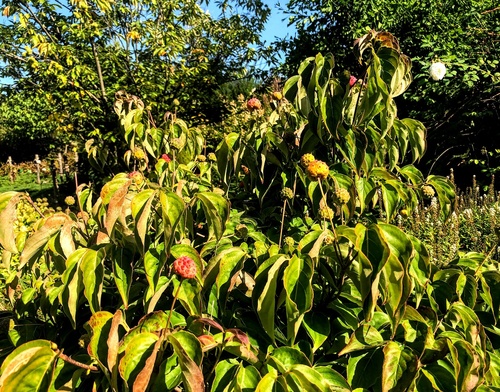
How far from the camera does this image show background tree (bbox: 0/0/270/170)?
5461mm

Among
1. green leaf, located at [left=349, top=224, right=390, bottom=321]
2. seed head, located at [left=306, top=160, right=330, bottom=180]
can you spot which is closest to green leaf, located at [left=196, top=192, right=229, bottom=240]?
seed head, located at [left=306, top=160, right=330, bottom=180]

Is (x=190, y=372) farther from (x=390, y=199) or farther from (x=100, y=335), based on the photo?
(x=390, y=199)

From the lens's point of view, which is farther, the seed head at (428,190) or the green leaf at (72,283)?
the seed head at (428,190)

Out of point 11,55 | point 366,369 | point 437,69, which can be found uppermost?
point 11,55

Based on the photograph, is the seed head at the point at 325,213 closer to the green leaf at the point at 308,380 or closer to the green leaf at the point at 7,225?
the green leaf at the point at 308,380

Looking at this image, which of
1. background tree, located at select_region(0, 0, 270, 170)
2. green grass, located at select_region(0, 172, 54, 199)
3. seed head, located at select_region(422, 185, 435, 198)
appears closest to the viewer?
seed head, located at select_region(422, 185, 435, 198)

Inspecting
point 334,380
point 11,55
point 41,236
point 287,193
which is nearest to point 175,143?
point 287,193

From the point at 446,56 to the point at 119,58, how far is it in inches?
162

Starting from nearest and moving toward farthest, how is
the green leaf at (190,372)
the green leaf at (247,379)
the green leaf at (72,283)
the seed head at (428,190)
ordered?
the green leaf at (190,372), the green leaf at (247,379), the green leaf at (72,283), the seed head at (428,190)

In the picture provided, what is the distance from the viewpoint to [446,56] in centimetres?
544

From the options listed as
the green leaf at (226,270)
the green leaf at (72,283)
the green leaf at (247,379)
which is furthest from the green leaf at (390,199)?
the green leaf at (72,283)

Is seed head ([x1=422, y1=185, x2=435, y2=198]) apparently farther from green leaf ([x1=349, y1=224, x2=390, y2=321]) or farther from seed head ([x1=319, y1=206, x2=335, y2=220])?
green leaf ([x1=349, y1=224, x2=390, y2=321])

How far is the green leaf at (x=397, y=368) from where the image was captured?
107cm

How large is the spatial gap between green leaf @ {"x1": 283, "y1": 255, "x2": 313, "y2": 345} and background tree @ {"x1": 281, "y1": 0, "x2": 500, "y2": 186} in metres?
4.89
